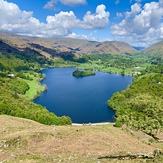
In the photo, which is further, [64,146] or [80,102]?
[80,102]

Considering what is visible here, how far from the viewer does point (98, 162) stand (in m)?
28.3

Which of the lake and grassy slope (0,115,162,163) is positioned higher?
grassy slope (0,115,162,163)

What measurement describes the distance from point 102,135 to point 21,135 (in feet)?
47.1

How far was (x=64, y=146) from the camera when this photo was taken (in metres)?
33.9

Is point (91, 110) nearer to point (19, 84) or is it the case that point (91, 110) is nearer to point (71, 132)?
point (19, 84)

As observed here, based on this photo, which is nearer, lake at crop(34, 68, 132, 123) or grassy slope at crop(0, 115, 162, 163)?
grassy slope at crop(0, 115, 162, 163)

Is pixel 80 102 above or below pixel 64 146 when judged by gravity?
below

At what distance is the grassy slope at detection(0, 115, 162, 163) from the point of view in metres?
29.4

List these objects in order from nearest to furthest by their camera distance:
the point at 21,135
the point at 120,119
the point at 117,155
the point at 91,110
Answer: the point at 117,155 → the point at 21,135 → the point at 120,119 → the point at 91,110

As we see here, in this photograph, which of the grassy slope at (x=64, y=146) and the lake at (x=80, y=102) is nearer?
the grassy slope at (x=64, y=146)

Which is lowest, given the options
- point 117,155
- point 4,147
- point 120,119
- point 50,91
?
point 50,91

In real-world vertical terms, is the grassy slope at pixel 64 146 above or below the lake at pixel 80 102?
above

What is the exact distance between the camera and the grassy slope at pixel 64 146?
96.4 ft

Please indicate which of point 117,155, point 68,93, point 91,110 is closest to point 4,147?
point 117,155
